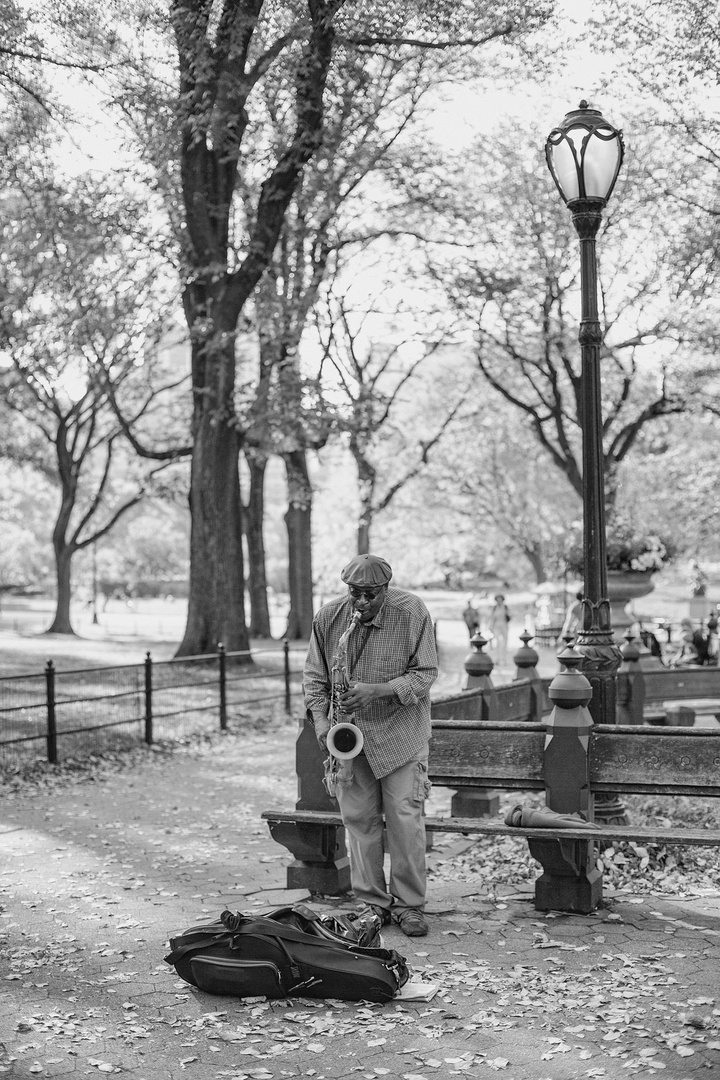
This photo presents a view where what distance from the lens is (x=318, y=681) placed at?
6359 mm

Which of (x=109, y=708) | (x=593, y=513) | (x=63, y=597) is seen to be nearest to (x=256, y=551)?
(x=63, y=597)

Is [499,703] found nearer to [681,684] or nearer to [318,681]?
[318,681]

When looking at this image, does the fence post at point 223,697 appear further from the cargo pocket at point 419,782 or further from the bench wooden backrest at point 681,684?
the cargo pocket at point 419,782

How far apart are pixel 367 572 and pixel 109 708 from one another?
8894 millimetres

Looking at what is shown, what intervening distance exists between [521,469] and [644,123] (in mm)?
24860

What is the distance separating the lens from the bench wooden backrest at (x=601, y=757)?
6.59 m

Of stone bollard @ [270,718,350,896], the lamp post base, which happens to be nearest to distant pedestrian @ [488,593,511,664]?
stone bollard @ [270,718,350,896]

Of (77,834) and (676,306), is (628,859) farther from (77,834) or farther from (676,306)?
(676,306)

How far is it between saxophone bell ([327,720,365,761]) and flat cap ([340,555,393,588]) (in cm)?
70

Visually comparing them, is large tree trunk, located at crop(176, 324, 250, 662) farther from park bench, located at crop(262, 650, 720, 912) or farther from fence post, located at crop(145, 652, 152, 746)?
park bench, located at crop(262, 650, 720, 912)

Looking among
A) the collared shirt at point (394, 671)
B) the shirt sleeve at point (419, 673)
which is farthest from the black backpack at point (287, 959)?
the shirt sleeve at point (419, 673)

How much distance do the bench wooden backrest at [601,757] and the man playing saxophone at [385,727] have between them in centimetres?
94

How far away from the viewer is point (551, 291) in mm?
27375

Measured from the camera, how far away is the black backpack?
5.12 metres
